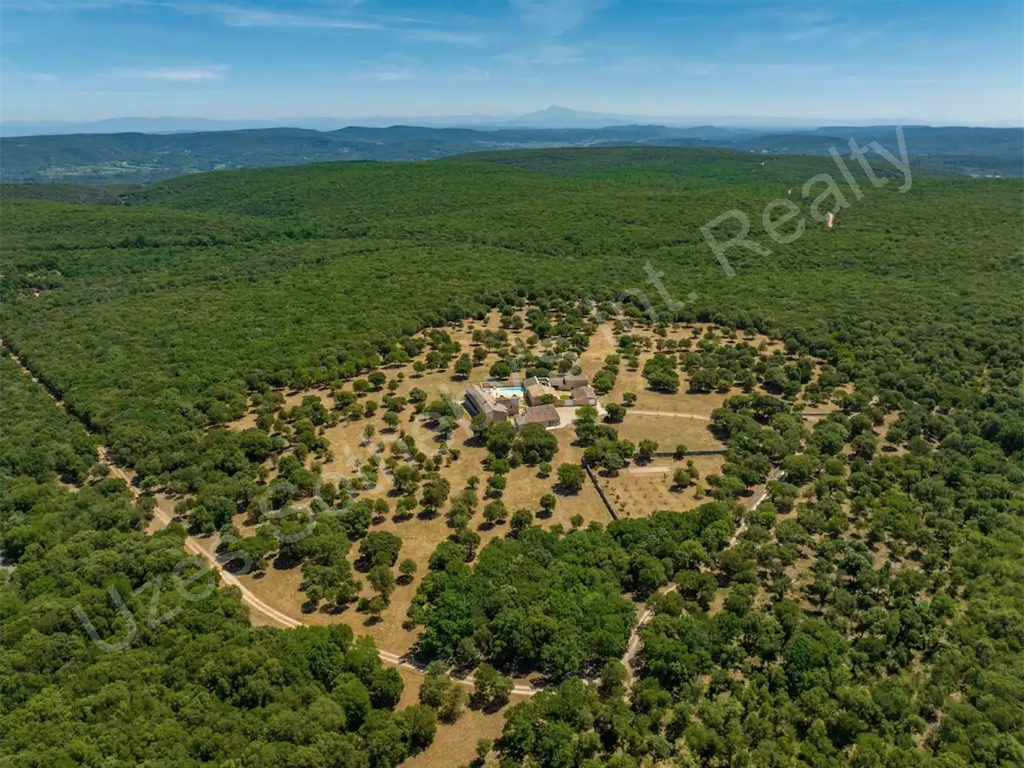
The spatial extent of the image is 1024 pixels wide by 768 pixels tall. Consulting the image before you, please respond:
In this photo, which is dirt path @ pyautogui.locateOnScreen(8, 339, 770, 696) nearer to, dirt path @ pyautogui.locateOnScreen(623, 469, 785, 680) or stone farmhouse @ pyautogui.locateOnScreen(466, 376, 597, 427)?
dirt path @ pyautogui.locateOnScreen(623, 469, 785, 680)

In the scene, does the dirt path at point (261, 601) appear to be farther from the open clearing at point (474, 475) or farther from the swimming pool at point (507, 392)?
the swimming pool at point (507, 392)

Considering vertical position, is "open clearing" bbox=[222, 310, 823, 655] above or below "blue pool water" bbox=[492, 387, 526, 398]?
below

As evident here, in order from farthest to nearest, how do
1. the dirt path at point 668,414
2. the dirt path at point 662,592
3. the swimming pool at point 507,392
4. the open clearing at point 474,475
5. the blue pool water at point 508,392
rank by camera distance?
the blue pool water at point 508,392 → the swimming pool at point 507,392 → the dirt path at point 668,414 → the open clearing at point 474,475 → the dirt path at point 662,592

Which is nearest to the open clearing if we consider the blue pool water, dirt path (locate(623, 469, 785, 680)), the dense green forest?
the dense green forest

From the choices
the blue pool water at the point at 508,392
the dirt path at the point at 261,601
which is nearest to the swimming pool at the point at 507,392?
the blue pool water at the point at 508,392

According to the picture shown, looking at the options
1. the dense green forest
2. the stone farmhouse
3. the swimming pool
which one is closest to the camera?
the dense green forest

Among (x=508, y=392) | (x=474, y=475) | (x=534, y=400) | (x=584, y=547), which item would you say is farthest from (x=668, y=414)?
(x=584, y=547)
